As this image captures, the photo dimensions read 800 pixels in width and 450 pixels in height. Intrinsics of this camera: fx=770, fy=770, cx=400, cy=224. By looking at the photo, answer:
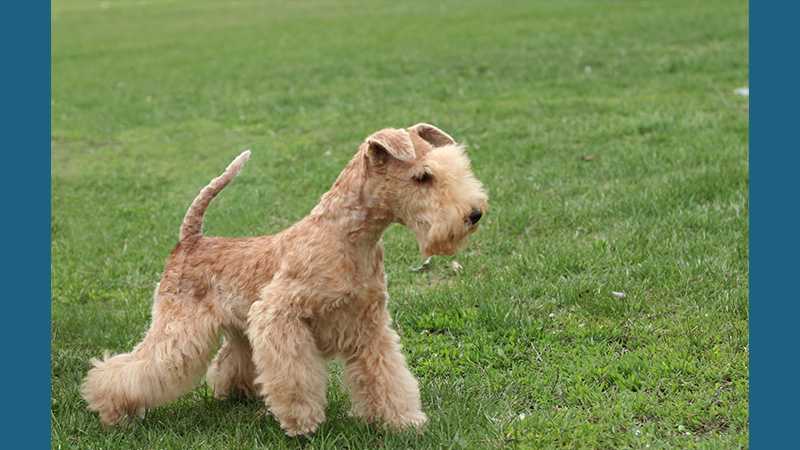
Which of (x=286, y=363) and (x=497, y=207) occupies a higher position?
(x=286, y=363)

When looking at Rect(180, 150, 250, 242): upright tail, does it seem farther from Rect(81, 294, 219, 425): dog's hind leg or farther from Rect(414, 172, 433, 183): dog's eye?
Rect(414, 172, 433, 183): dog's eye

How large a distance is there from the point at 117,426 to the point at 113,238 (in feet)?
12.8

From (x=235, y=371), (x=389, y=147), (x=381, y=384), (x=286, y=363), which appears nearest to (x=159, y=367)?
(x=235, y=371)

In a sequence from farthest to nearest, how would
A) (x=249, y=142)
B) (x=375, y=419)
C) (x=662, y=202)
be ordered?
(x=249, y=142) < (x=662, y=202) < (x=375, y=419)

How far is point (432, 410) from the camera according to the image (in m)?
4.12

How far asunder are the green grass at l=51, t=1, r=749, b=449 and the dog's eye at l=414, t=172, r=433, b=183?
1260mm

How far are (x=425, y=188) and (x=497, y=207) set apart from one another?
A: 377 centimetres

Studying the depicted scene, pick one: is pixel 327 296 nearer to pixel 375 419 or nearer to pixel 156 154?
pixel 375 419

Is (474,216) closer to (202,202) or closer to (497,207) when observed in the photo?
(202,202)

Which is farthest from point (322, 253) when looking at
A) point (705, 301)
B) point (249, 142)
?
point (249, 142)

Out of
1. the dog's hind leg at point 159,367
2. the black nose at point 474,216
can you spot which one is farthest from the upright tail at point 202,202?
the black nose at point 474,216

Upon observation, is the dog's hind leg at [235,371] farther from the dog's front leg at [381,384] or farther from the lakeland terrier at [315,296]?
the dog's front leg at [381,384]

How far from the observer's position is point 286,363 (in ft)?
12.1

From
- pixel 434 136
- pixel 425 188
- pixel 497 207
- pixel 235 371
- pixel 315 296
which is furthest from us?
pixel 497 207
